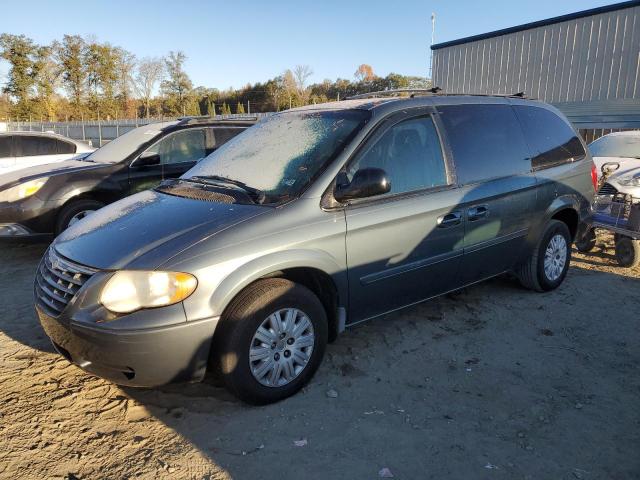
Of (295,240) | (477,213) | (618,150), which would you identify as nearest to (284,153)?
(295,240)

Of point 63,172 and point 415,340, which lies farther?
point 63,172

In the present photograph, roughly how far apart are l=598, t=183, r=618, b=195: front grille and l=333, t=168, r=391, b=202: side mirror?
4.93 metres

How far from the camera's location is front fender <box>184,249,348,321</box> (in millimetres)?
2738

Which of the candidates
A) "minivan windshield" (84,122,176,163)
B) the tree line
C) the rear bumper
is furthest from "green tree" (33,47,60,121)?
the rear bumper

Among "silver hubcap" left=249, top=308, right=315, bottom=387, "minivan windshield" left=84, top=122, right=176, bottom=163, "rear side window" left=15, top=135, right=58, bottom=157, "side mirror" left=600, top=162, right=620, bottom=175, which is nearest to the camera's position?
"silver hubcap" left=249, top=308, right=315, bottom=387

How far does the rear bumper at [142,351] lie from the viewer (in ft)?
8.75

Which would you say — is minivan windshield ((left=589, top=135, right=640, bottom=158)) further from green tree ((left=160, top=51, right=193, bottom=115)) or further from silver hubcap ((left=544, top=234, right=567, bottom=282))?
green tree ((left=160, top=51, right=193, bottom=115))

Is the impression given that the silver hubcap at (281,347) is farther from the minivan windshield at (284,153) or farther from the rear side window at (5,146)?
the rear side window at (5,146)

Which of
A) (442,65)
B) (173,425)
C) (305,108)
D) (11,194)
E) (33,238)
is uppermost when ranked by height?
(442,65)

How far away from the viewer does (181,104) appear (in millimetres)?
→ 48406

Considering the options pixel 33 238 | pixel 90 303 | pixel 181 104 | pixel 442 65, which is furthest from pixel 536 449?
pixel 181 104

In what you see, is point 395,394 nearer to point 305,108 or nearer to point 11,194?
point 305,108

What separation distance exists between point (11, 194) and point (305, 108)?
4.01 metres

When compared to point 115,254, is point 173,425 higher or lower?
lower
